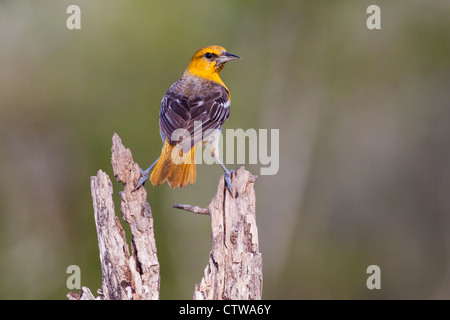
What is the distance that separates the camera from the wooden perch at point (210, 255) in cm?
458

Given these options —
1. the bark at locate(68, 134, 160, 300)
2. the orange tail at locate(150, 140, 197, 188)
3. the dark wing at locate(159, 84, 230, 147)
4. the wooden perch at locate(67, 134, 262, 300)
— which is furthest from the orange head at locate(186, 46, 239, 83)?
the bark at locate(68, 134, 160, 300)

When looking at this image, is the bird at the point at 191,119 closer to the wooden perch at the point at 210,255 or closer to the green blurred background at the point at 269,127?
the wooden perch at the point at 210,255

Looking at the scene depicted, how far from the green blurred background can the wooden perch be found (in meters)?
4.19

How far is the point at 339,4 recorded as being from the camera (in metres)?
11.2

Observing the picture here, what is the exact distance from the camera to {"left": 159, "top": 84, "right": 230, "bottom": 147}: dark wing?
546 centimetres

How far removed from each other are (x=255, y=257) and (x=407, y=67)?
24.5 feet

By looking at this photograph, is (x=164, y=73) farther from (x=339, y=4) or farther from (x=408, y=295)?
(x=408, y=295)

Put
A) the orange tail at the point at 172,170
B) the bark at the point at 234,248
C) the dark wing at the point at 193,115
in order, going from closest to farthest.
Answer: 1. the bark at the point at 234,248
2. the orange tail at the point at 172,170
3. the dark wing at the point at 193,115

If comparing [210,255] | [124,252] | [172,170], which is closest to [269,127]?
[172,170]

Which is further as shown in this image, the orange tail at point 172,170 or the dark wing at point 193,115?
the dark wing at point 193,115

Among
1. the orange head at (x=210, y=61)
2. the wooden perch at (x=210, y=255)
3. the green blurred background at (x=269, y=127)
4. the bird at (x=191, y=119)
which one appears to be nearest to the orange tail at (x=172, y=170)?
the bird at (x=191, y=119)

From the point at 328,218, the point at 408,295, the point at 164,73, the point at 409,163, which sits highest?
the point at 164,73

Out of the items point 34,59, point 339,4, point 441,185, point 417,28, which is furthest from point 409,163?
point 34,59

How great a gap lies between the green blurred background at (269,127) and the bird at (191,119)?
2824mm
